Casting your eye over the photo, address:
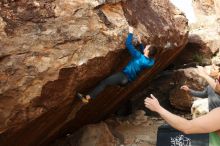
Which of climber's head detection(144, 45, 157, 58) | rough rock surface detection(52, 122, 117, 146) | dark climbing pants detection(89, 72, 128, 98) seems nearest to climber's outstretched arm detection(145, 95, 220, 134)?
dark climbing pants detection(89, 72, 128, 98)

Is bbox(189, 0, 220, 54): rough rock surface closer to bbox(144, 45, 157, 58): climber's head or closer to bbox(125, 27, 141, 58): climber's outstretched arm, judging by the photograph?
bbox(144, 45, 157, 58): climber's head

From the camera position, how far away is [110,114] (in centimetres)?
910

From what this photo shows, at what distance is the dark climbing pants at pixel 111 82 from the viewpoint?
6016mm

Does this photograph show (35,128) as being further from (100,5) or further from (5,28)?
(100,5)

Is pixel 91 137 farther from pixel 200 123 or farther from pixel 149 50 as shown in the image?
pixel 200 123

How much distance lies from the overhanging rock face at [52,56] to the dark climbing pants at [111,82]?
0.11 metres

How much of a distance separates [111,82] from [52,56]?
1.39 metres

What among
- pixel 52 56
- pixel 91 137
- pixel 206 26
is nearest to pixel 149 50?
pixel 52 56

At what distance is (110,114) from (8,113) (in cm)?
445

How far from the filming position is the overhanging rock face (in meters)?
4.84

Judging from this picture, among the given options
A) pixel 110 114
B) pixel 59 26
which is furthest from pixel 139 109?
pixel 59 26

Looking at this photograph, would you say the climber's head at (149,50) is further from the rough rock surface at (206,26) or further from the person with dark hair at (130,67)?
the rough rock surface at (206,26)

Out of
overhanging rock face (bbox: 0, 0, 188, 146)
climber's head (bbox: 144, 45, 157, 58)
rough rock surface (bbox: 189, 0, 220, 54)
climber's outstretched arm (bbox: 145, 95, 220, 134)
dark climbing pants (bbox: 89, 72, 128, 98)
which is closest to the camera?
climber's outstretched arm (bbox: 145, 95, 220, 134)

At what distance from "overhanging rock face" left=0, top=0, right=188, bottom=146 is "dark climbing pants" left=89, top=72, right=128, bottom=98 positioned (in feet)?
0.36
